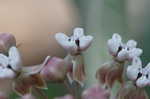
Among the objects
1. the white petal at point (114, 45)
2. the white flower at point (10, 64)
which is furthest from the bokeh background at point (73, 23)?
the white flower at point (10, 64)

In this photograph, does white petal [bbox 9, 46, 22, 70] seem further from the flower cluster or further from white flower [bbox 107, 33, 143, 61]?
white flower [bbox 107, 33, 143, 61]

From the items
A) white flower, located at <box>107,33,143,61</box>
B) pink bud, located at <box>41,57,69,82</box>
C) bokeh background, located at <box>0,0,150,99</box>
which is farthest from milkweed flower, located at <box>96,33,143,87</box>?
bokeh background, located at <box>0,0,150,99</box>

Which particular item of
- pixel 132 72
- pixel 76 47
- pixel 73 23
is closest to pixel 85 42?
pixel 76 47

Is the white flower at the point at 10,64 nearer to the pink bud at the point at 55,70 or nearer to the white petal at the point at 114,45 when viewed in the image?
the pink bud at the point at 55,70

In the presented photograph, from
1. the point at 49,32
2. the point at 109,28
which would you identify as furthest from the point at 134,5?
the point at 49,32

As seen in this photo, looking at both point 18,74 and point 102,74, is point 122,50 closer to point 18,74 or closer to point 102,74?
point 102,74

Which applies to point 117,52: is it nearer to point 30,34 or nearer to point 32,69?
point 32,69
